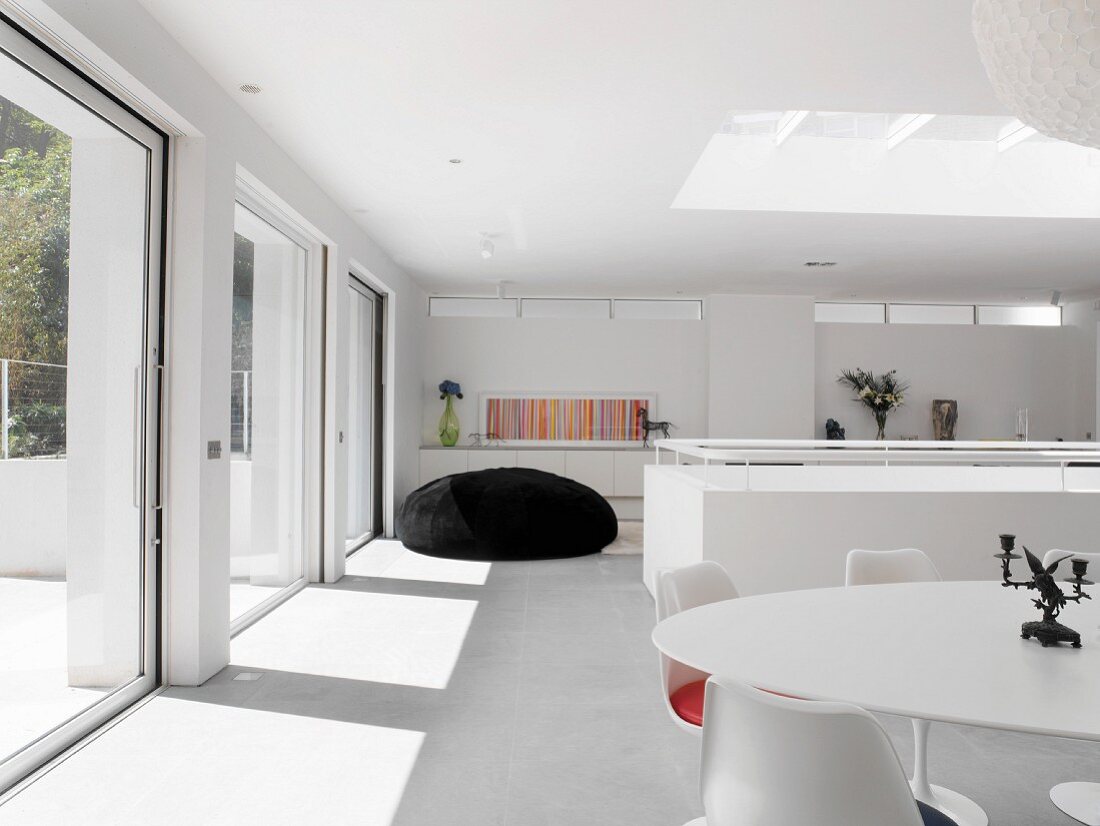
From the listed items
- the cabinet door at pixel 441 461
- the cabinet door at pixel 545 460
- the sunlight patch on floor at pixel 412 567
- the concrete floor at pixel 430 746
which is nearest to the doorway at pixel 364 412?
the sunlight patch on floor at pixel 412 567

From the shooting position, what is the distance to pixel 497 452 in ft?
30.9

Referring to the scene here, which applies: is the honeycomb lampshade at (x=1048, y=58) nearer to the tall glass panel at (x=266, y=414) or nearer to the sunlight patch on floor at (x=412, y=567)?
the tall glass panel at (x=266, y=414)

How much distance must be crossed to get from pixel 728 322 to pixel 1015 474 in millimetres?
4309

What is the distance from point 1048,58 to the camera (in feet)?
5.87

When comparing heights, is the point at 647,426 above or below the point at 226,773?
above

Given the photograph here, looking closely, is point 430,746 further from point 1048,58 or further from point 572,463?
point 572,463

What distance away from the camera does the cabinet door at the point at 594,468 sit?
941 cm

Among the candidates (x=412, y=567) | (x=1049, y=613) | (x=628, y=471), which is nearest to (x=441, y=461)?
(x=628, y=471)

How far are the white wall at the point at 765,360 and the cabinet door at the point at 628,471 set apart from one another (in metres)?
1.13

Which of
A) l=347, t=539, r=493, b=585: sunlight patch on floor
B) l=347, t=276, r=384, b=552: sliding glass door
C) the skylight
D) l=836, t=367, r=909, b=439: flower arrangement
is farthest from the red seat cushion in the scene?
l=836, t=367, r=909, b=439: flower arrangement

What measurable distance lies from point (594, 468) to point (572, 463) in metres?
0.25

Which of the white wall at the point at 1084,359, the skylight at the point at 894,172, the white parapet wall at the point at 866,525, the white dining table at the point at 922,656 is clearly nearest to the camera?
the white dining table at the point at 922,656

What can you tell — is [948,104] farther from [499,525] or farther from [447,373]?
[447,373]

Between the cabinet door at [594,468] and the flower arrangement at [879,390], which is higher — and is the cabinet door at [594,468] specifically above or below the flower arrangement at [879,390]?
below
